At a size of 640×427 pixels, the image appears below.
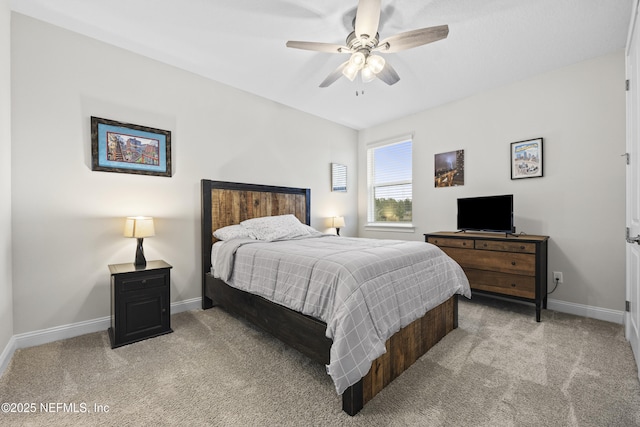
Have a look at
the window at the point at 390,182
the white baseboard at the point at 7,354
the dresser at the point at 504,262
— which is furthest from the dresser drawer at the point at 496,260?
the white baseboard at the point at 7,354

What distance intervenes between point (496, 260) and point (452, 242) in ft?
1.56

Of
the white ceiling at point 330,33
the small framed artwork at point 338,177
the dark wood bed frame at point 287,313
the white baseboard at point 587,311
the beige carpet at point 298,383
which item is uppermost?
the white ceiling at point 330,33

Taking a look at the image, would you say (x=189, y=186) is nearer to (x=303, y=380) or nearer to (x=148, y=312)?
(x=148, y=312)

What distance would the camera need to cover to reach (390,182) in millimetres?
4727

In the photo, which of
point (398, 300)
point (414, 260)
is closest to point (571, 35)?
point (414, 260)

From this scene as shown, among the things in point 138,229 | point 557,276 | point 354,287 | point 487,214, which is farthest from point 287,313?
point 557,276

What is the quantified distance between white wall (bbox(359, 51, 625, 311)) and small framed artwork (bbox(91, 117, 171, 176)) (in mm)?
3689

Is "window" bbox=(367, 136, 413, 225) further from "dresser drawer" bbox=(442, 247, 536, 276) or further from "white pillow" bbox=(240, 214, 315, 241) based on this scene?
"white pillow" bbox=(240, 214, 315, 241)

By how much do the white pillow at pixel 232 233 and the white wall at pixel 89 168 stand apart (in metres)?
0.26

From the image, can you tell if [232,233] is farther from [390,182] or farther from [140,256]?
[390,182]

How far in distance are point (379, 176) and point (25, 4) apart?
442 centimetres

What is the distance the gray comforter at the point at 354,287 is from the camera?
149cm

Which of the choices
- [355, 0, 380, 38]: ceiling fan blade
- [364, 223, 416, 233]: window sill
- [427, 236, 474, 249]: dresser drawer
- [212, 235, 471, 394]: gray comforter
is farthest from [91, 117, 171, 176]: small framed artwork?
[364, 223, 416, 233]: window sill

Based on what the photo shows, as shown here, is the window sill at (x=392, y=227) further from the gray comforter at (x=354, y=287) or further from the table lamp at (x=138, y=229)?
the table lamp at (x=138, y=229)
